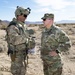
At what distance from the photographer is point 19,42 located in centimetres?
561

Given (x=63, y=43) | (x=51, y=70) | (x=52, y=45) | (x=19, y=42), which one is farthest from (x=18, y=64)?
(x=63, y=43)

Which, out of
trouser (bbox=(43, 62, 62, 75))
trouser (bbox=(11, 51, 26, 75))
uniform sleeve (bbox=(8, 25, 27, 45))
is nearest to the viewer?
trouser (bbox=(43, 62, 62, 75))

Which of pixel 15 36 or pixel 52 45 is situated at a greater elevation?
pixel 15 36

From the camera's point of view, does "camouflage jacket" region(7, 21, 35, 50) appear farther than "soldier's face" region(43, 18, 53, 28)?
Yes

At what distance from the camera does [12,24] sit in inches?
223

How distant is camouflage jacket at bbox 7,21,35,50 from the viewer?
5.57 metres

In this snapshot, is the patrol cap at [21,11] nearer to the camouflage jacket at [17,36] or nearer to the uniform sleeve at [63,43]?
the camouflage jacket at [17,36]

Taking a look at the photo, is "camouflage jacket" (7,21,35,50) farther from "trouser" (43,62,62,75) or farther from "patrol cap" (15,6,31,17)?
"trouser" (43,62,62,75)

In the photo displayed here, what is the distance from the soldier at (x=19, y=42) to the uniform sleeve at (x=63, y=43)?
971 millimetres

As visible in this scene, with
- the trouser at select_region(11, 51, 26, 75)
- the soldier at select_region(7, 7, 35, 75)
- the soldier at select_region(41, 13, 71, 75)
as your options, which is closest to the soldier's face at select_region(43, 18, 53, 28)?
the soldier at select_region(41, 13, 71, 75)

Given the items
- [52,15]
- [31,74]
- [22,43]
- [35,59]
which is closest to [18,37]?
[22,43]

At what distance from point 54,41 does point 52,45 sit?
0.10m

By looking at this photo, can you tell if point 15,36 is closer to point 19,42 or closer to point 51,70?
point 19,42

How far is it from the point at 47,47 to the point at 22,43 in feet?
2.59
